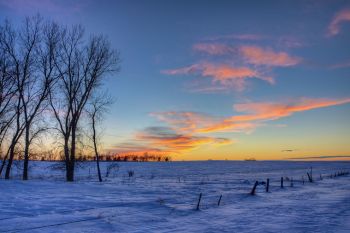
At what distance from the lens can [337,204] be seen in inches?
968

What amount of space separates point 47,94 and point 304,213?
26.0 meters

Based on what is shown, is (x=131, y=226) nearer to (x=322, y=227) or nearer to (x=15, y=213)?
(x=15, y=213)

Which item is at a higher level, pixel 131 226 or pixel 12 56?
pixel 12 56

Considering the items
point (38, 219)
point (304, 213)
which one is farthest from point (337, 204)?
point (38, 219)

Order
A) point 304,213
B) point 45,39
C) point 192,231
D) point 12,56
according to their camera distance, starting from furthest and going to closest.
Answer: point 45,39
point 12,56
point 304,213
point 192,231

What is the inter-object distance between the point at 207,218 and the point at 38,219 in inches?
313

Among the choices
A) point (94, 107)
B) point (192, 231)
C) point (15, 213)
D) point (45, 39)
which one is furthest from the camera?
point (94, 107)

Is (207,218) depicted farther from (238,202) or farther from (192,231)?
(238,202)

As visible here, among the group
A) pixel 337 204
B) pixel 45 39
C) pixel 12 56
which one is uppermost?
pixel 45 39

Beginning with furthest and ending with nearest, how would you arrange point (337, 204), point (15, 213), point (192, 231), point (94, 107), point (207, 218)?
point (94, 107), point (337, 204), point (207, 218), point (15, 213), point (192, 231)

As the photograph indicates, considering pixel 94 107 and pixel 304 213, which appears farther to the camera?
pixel 94 107

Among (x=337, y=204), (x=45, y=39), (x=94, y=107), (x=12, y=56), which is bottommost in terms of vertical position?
(x=337, y=204)

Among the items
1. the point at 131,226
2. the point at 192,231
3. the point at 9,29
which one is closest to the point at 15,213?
the point at 131,226

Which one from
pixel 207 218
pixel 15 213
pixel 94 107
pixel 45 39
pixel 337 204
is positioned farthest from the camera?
pixel 94 107
